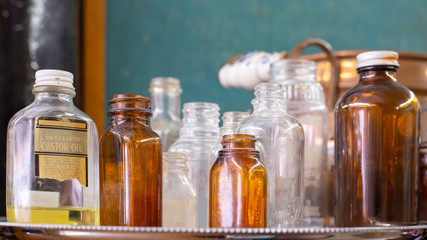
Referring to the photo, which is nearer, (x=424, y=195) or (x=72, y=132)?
(x=72, y=132)

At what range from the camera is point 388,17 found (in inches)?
67.9

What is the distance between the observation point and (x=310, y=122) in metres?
0.66

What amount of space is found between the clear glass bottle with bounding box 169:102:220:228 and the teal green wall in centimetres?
96

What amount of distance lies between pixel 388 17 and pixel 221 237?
1.46m

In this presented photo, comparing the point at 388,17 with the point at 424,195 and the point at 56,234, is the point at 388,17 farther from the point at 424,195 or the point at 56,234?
the point at 56,234

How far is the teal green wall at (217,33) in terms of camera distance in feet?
5.12

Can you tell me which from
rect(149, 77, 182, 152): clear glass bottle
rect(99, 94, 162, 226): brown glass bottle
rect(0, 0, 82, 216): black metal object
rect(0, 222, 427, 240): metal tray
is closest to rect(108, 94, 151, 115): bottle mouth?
rect(99, 94, 162, 226): brown glass bottle

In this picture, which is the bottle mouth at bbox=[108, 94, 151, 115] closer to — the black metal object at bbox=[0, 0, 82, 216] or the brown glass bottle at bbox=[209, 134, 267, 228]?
the brown glass bottle at bbox=[209, 134, 267, 228]

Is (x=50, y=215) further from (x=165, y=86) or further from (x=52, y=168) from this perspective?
(x=165, y=86)

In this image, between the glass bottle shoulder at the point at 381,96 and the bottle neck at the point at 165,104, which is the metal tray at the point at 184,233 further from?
the bottle neck at the point at 165,104

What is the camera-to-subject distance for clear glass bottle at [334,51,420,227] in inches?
21.3

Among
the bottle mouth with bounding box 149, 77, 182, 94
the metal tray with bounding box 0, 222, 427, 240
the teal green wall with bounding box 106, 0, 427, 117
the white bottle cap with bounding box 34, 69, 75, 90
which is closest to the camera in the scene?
the metal tray with bounding box 0, 222, 427, 240

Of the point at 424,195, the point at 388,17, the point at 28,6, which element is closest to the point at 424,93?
the point at 424,195

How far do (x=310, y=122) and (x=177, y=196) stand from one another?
199 mm
